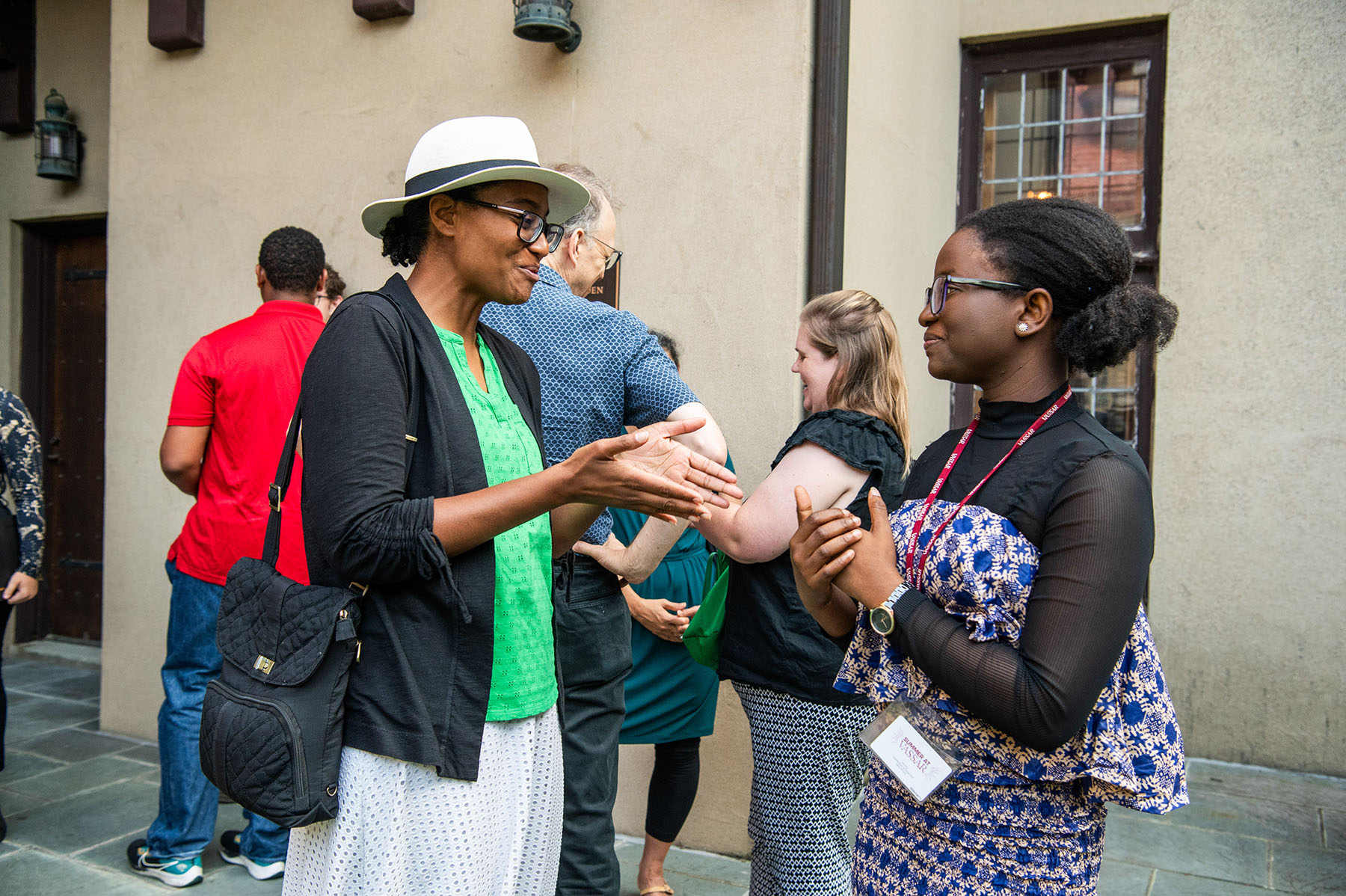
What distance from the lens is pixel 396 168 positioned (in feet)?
14.8

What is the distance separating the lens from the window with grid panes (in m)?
5.10

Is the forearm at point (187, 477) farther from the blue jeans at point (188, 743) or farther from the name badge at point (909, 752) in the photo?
the name badge at point (909, 752)

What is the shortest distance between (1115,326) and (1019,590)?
16.8 inches

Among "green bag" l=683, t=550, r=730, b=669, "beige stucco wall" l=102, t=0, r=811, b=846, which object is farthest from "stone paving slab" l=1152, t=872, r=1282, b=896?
"green bag" l=683, t=550, r=730, b=669

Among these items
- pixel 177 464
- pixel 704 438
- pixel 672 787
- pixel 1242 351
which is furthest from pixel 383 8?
pixel 1242 351

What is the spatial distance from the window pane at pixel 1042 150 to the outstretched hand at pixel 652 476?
427 centimetres

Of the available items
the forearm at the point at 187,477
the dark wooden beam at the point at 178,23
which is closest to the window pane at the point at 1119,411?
the forearm at the point at 187,477

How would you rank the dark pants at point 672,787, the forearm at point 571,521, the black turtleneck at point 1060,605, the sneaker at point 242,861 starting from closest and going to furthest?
the black turtleneck at point 1060,605, the forearm at point 571,521, the dark pants at point 672,787, the sneaker at point 242,861

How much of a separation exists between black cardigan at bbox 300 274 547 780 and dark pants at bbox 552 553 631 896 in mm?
772

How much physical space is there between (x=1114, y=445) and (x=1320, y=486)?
397 cm

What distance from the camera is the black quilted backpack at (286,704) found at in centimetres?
154

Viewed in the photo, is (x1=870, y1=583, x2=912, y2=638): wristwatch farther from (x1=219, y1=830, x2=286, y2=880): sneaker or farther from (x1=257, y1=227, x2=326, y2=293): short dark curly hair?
(x1=219, y1=830, x2=286, y2=880): sneaker

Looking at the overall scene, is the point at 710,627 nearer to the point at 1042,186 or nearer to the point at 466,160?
the point at 466,160

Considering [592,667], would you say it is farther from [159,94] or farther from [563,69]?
[159,94]
